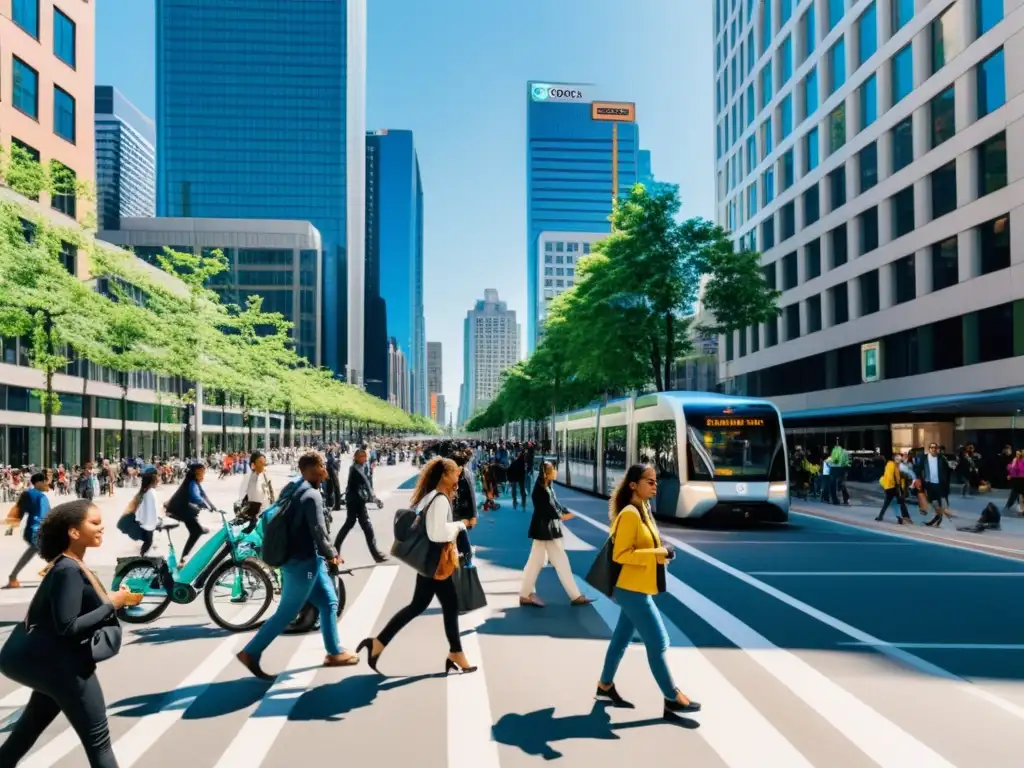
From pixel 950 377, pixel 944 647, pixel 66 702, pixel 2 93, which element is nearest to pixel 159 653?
pixel 66 702

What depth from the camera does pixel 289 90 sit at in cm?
17150

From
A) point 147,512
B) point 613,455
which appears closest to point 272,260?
point 613,455

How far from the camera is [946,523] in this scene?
2075 cm

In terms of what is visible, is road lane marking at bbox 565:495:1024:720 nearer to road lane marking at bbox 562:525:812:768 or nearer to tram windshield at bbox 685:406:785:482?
road lane marking at bbox 562:525:812:768

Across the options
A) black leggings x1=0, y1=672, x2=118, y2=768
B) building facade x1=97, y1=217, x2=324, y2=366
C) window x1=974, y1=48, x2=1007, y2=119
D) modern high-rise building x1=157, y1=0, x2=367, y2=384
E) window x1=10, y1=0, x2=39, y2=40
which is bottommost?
black leggings x1=0, y1=672, x2=118, y2=768

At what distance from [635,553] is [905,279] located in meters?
37.8

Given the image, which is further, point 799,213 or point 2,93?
point 799,213

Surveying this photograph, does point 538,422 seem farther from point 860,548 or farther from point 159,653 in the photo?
point 159,653

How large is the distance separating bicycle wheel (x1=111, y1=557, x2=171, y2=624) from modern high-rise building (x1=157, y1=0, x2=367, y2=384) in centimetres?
15753

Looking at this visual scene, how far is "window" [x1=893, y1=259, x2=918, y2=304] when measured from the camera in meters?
38.5

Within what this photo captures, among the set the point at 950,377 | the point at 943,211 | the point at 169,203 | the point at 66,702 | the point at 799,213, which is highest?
the point at 169,203

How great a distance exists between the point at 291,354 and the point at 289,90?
426 ft

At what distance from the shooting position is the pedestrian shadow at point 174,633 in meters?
8.62

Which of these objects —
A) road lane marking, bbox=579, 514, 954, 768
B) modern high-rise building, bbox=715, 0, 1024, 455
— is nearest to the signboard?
modern high-rise building, bbox=715, 0, 1024, 455
